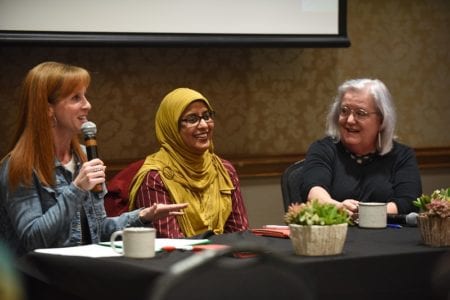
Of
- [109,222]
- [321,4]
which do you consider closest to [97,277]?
[109,222]

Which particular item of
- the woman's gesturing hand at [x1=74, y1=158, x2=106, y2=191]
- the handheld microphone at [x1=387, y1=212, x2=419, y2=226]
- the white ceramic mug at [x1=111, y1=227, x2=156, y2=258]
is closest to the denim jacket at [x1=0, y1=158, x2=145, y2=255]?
the woman's gesturing hand at [x1=74, y1=158, x2=106, y2=191]

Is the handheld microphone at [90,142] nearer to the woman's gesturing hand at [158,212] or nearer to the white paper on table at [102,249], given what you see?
the woman's gesturing hand at [158,212]

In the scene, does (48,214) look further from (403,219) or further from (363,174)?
(363,174)

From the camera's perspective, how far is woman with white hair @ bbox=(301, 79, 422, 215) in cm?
361

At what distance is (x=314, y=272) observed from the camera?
7.59 ft

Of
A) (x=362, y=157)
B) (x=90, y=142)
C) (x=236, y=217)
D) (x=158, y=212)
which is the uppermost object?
(x=90, y=142)

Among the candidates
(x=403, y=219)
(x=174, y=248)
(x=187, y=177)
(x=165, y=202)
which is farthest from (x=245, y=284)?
(x=187, y=177)

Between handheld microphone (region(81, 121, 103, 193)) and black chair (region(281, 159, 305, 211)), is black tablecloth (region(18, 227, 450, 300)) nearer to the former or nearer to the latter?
handheld microphone (region(81, 121, 103, 193))

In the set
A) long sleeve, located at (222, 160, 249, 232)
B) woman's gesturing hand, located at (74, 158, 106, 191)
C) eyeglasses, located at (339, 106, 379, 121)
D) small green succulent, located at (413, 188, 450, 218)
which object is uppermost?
eyeglasses, located at (339, 106, 379, 121)

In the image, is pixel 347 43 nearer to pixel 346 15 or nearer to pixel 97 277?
pixel 346 15

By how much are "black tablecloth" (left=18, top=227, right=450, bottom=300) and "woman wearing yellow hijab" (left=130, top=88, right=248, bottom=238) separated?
81 centimetres

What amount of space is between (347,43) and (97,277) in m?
2.79

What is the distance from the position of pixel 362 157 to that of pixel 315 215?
1.33 m

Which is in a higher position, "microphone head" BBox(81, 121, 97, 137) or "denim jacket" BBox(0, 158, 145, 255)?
"microphone head" BBox(81, 121, 97, 137)
